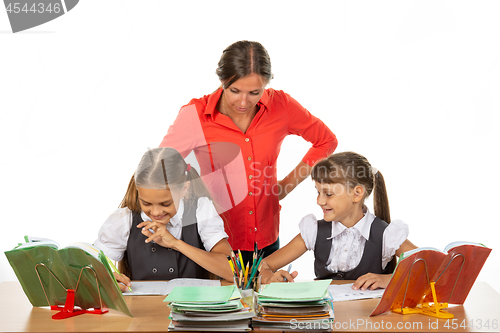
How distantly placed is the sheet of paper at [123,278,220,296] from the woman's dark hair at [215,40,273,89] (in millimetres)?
740

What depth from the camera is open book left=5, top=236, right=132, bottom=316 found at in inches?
52.1

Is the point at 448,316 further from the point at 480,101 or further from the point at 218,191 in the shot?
the point at 480,101

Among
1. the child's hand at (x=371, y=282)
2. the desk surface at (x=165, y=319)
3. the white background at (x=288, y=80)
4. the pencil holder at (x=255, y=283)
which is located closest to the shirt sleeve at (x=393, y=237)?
the child's hand at (x=371, y=282)

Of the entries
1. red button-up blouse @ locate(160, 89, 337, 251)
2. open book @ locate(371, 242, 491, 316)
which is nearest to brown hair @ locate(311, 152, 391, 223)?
red button-up blouse @ locate(160, 89, 337, 251)

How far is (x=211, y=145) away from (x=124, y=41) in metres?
1.40

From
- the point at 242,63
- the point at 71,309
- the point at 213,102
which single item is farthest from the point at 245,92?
the point at 71,309

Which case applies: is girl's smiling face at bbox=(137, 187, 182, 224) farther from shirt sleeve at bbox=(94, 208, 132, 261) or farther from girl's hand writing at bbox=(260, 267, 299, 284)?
girl's hand writing at bbox=(260, 267, 299, 284)

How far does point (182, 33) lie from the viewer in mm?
3051

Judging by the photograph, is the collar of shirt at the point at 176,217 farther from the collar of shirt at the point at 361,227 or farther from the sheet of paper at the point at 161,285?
the collar of shirt at the point at 361,227

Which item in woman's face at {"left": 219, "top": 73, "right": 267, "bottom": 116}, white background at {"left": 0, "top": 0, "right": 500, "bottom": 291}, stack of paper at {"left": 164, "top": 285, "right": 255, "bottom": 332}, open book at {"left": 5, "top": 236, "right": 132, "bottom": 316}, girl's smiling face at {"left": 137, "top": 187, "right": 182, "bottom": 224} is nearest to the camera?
stack of paper at {"left": 164, "top": 285, "right": 255, "bottom": 332}

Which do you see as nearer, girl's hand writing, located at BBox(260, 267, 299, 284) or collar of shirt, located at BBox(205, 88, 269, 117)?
girl's hand writing, located at BBox(260, 267, 299, 284)

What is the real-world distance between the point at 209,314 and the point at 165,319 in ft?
0.45

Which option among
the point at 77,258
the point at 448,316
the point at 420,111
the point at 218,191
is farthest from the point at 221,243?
the point at 420,111

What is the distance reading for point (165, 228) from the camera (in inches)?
67.5
